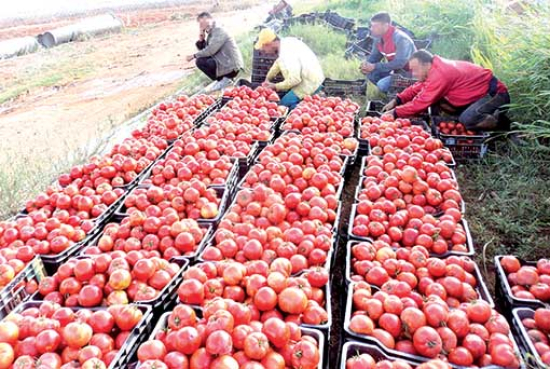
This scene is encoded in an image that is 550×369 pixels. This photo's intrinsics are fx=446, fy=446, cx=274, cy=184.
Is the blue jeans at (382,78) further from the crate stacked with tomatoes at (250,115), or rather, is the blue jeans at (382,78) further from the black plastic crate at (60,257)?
the black plastic crate at (60,257)

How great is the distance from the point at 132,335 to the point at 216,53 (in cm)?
623

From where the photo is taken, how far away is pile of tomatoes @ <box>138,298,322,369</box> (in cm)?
193

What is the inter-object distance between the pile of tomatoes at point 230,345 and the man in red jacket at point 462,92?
142 inches

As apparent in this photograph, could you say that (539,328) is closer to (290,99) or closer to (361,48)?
(290,99)

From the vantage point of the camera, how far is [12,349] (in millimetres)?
2076

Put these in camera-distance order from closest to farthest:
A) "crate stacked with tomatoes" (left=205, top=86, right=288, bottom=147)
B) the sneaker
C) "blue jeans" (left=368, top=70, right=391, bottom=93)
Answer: "crate stacked with tomatoes" (left=205, top=86, right=288, bottom=147), "blue jeans" (left=368, top=70, right=391, bottom=93), the sneaker

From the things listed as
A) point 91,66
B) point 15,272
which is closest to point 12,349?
point 15,272

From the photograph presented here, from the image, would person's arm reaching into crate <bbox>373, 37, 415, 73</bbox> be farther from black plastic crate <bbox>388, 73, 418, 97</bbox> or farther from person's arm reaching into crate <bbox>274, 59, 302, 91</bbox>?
person's arm reaching into crate <bbox>274, 59, 302, 91</bbox>

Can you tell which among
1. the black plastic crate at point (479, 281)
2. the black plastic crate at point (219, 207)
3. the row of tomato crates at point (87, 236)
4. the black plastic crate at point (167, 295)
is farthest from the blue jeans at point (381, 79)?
the black plastic crate at point (167, 295)

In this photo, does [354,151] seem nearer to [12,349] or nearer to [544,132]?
[544,132]

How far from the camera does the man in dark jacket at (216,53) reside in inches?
295

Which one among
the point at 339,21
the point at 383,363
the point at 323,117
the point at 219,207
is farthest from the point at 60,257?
the point at 339,21

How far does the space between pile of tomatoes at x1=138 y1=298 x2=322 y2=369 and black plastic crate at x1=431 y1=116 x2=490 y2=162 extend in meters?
3.28

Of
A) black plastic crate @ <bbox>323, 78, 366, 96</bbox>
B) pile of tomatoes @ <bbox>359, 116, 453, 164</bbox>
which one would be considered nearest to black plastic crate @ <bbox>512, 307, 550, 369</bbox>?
pile of tomatoes @ <bbox>359, 116, 453, 164</bbox>
